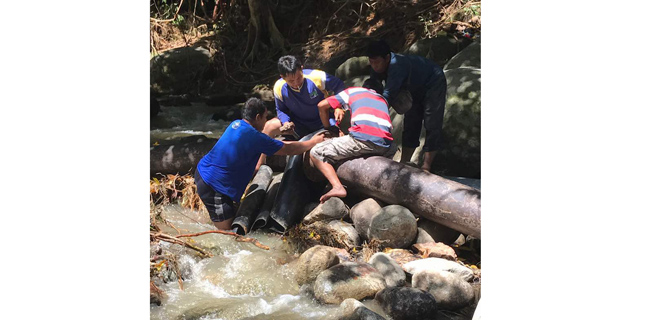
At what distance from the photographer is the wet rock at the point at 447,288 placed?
3686mm

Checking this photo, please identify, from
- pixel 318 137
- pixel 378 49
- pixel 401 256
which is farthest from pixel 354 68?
pixel 401 256

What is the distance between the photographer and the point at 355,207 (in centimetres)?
507

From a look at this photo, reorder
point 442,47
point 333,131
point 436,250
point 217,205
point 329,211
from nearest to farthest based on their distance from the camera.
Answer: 1. point 436,250
2. point 329,211
3. point 217,205
4. point 333,131
5. point 442,47

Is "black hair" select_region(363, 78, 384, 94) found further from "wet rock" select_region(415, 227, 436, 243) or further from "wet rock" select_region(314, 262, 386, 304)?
"wet rock" select_region(314, 262, 386, 304)

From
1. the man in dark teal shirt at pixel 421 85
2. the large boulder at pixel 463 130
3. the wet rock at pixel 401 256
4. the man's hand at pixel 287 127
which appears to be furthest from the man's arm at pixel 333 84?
the wet rock at pixel 401 256

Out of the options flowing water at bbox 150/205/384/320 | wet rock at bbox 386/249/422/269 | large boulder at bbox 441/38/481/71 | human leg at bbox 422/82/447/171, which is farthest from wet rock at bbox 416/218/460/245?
large boulder at bbox 441/38/481/71

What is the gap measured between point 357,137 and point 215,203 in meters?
1.36

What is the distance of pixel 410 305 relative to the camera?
3508 mm

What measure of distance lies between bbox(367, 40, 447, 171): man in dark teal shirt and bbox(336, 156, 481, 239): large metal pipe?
0.67 m

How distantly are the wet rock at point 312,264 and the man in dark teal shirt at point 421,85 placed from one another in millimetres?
1807

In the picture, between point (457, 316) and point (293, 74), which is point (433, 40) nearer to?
point (293, 74)

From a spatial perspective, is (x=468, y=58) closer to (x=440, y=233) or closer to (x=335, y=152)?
(x=335, y=152)

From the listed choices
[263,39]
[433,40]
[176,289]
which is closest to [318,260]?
[176,289]

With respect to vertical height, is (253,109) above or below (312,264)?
above
